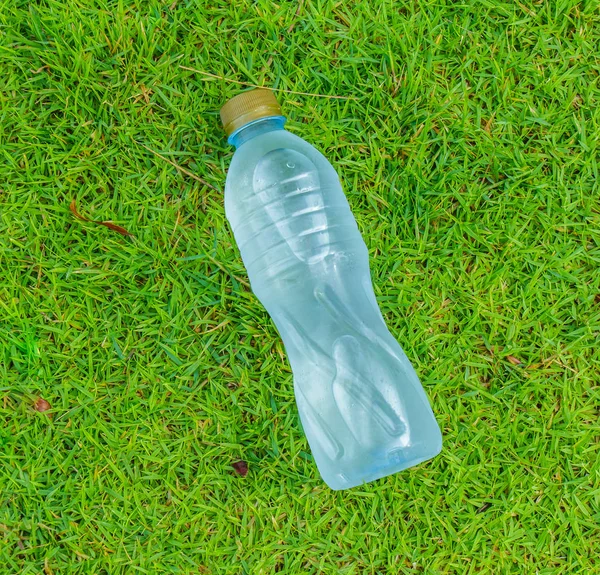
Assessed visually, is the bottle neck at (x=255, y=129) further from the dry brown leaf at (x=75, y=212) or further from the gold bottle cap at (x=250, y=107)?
the dry brown leaf at (x=75, y=212)

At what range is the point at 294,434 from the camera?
1856 mm

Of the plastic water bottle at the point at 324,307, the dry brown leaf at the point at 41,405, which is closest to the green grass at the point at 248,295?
the dry brown leaf at the point at 41,405

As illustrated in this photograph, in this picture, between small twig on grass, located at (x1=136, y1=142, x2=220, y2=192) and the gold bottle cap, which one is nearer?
the gold bottle cap

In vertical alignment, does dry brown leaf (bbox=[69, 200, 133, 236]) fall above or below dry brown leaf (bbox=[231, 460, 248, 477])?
above

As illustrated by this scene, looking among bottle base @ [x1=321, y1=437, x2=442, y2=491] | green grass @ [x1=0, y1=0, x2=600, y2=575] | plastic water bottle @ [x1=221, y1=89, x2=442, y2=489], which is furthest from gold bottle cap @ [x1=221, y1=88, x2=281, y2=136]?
bottle base @ [x1=321, y1=437, x2=442, y2=491]

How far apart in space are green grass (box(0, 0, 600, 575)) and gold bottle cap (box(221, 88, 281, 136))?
22cm

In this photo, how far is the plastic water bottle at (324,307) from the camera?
5.52ft

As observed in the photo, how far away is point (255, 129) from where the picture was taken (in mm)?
1690

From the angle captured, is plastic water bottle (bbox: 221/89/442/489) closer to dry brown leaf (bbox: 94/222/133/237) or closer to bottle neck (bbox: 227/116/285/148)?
bottle neck (bbox: 227/116/285/148)

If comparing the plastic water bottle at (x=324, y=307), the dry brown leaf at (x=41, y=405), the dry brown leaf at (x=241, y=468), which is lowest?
the dry brown leaf at (x=241, y=468)

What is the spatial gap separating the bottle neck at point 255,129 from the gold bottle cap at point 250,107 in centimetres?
3

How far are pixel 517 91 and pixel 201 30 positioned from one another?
0.99 meters

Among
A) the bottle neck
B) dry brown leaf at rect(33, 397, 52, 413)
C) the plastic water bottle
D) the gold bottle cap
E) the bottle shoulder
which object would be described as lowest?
dry brown leaf at rect(33, 397, 52, 413)

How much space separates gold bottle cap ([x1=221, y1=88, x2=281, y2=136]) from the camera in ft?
5.35
